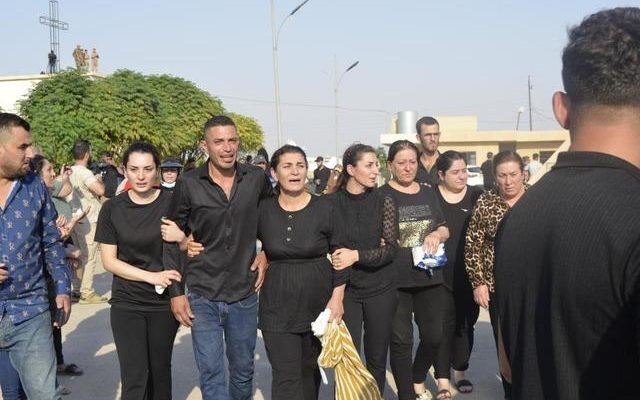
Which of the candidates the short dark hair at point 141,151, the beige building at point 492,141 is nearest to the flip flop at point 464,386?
the short dark hair at point 141,151

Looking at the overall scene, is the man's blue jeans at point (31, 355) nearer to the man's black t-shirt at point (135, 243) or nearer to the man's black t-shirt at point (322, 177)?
the man's black t-shirt at point (135, 243)

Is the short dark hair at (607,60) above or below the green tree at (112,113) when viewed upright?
below

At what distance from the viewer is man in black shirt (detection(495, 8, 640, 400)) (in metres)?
1.50

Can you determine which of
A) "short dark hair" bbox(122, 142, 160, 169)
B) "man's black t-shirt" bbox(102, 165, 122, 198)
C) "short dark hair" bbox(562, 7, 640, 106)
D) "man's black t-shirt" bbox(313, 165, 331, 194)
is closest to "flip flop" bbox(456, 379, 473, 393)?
"short dark hair" bbox(122, 142, 160, 169)

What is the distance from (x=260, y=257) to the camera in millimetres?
4961

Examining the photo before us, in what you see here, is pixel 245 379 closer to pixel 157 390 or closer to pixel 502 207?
pixel 157 390

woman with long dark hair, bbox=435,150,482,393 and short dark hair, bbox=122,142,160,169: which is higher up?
short dark hair, bbox=122,142,160,169

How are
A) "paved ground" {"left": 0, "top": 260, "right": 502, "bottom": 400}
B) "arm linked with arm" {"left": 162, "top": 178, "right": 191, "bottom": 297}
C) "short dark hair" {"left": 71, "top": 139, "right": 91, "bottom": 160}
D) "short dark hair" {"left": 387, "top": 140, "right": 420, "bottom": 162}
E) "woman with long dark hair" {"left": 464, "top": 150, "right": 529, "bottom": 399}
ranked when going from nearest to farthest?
"arm linked with arm" {"left": 162, "top": 178, "right": 191, "bottom": 297}
"woman with long dark hair" {"left": 464, "top": 150, "right": 529, "bottom": 399}
"short dark hair" {"left": 387, "top": 140, "right": 420, "bottom": 162}
"paved ground" {"left": 0, "top": 260, "right": 502, "bottom": 400}
"short dark hair" {"left": 71, "top": 139, "right": 91, "bottom": 160}

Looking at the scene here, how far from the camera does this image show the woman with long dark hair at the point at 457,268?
19.6 ft

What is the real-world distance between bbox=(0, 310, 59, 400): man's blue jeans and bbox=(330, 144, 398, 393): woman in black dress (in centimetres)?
208

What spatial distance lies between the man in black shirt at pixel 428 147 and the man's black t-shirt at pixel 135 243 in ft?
9.23

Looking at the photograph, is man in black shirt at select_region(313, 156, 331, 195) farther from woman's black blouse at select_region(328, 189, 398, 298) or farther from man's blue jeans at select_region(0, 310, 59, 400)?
man's blue jeans at select_region(0, 310, 59, 400)

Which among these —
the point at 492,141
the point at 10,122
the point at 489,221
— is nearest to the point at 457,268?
the point at 489,221

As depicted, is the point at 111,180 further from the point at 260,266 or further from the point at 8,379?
the point at 8,379
